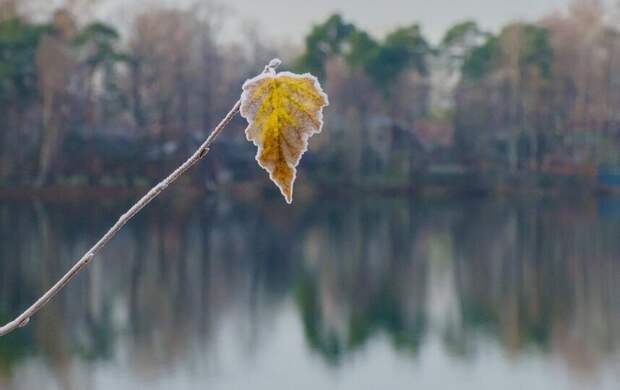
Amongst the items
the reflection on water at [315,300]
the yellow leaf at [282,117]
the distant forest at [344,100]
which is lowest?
the reflection on water at [315,300]

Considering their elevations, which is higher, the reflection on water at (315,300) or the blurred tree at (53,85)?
the blurred tree at (53,85)

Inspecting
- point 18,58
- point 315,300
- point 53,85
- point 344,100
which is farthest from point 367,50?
point 315,300

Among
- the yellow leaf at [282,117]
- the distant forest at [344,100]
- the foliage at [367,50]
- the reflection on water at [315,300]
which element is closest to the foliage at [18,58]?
the distant forest at [344,100]

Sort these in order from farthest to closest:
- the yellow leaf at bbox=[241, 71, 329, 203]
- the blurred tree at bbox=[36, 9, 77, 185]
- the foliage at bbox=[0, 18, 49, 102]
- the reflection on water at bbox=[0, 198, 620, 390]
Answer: the blurred tree at bbox=[36, 9, 77, 185] < the foliage at bbox=[0, 18, 49, 102] < the reflection on water at bbox=[0, 198, 620, 390] < the yellow leaf at bbox=[241, 71, 329, 203]

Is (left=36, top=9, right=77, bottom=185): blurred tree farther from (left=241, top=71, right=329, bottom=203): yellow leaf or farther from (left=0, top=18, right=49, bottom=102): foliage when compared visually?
(left=241, top=71, right=329, bottom=203): yellow leaf

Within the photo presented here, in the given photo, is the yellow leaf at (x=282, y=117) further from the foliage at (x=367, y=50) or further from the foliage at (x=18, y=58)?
the foliage at (x=367, y=50)

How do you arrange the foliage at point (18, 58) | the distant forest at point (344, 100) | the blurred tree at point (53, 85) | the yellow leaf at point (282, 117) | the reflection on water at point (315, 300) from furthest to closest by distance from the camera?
the distant forest at point (344, 100), the blurred tree at point (53, 85), the foliage at point (18, 58), the reflection on water at point (315, 300), the yellow leaf at point (282, 117)

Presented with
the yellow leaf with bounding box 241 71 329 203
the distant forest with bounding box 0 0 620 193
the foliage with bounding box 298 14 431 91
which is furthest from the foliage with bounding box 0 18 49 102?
the yellow leaf with bounding box 241 71 329 203
